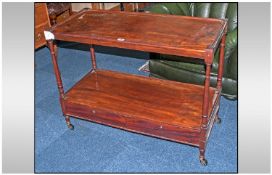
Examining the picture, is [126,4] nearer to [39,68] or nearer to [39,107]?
[39,68]

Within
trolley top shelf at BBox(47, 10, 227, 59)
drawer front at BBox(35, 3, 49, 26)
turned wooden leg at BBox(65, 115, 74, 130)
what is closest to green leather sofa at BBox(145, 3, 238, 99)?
trolley top shelf at BBox(47, 10, 227, 59)

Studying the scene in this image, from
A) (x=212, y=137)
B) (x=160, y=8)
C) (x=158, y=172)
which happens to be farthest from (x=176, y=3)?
(x=158, y=172)

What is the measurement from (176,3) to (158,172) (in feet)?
5.51

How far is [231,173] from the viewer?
207cm

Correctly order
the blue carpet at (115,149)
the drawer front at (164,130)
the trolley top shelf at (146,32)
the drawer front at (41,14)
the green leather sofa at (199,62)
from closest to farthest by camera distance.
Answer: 1. the trolley top shelf at (146,32)
2. the drawer front at (164,130)
3. the blue carpet at (115,149)
4. the green leather sofa at (199,62)
5. the drawer front at (41,14)

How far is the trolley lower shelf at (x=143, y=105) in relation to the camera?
2.05 meters

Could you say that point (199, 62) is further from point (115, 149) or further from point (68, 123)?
point (68, 123)

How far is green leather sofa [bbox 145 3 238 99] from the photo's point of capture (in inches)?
98.9

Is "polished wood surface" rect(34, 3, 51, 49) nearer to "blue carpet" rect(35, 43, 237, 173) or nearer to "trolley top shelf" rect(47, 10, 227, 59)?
"blue carpet" rect(35, 43, 237, 173)

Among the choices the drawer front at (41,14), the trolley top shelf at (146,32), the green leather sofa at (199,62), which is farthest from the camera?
the drawer front at (41,14)

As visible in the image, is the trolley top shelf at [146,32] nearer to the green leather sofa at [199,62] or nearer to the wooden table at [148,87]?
the wooden table at [148,87]

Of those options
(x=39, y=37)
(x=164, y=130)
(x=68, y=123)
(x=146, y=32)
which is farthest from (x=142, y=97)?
(x=39, y=37)

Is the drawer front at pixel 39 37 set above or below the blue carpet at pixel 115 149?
above

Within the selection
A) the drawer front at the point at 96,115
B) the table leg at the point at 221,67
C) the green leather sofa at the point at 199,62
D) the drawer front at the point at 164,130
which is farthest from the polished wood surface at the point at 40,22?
the table leg at the point at 221,67
